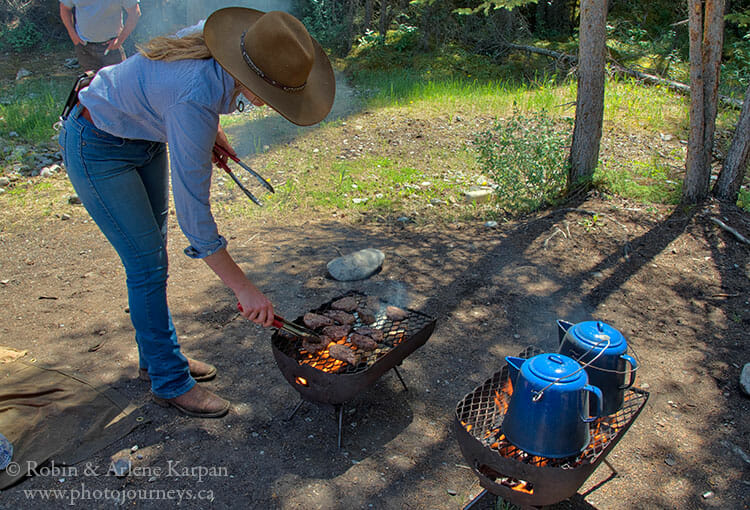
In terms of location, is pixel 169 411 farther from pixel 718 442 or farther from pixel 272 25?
pixel 718 442

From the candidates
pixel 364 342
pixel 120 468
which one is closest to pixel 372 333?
pixel 364 342

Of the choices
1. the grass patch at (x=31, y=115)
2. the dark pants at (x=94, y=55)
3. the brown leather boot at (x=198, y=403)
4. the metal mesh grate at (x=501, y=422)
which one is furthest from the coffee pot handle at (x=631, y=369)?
the grass patch at (x=31, y=115)

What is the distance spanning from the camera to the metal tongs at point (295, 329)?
253cm

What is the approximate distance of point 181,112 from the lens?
2033mm

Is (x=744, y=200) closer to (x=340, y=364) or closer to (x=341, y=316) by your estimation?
(x=341, y=316)

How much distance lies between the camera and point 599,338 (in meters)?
2.33

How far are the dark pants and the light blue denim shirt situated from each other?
437cm

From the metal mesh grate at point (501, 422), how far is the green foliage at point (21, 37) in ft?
46.5

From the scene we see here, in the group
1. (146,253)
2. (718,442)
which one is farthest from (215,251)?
(718,442)

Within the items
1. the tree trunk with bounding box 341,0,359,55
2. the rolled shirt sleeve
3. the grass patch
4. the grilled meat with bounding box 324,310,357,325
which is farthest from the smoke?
the rolled shirt sleeve

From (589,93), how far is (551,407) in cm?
410

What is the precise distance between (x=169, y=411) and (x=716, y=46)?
513cm

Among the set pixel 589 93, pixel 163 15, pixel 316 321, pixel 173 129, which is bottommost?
pixel 316 321

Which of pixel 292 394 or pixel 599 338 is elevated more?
pixel 599 338
